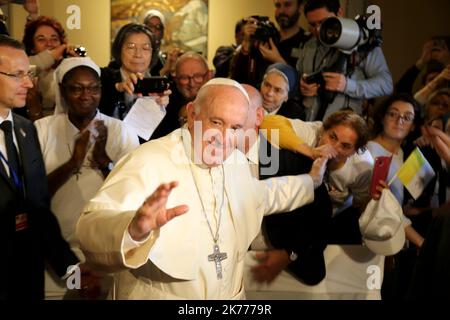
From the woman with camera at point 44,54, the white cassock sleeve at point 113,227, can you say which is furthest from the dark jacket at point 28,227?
the white cassock sleeve at point 113,227

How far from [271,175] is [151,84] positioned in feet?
2.07

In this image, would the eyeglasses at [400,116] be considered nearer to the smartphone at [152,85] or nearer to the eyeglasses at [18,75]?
the smartphone at [152,85]

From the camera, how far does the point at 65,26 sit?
2.72 meters

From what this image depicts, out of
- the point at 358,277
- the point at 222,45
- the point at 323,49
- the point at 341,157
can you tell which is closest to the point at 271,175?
the point at 341,157

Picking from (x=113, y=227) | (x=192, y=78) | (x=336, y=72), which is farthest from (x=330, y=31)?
(x=113, y=227)

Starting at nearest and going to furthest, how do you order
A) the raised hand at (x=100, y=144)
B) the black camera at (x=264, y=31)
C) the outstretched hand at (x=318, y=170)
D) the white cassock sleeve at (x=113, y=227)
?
the white cassock sleeve at (x=113, y=227)
the outstretched hand at (x=318, y=170)
the raised hand at (x=100, y=144)
the black camera at (x=264, y=31)

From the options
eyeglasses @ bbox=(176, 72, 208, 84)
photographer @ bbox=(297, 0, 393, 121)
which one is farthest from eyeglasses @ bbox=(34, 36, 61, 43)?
photographer @ bbox=(297, 0, 393, 121)

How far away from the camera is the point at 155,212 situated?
138 cm

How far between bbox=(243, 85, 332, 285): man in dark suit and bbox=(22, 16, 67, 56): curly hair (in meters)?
0.90

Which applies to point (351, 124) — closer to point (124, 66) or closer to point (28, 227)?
point (124, 66)

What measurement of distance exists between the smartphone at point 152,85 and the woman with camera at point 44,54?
0.32m

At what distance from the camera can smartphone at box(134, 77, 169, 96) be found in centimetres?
250

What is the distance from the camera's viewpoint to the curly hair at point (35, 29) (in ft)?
8.66
